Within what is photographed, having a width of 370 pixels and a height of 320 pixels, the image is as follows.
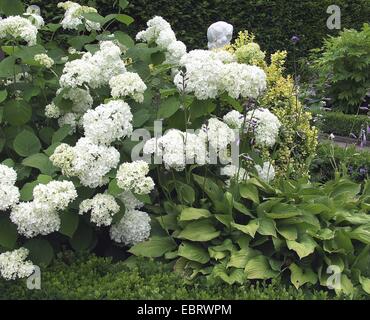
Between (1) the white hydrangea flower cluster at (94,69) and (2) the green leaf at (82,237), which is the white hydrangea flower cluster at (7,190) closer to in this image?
(2) the green leaf at (82,237)

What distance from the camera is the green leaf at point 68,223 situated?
2.81m

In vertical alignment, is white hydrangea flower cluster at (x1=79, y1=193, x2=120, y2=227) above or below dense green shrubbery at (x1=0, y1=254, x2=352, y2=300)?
above

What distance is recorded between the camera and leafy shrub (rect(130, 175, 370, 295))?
289 cm

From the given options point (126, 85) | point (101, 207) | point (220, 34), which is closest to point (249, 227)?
point (101, 207)

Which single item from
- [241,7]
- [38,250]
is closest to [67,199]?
[38,250]

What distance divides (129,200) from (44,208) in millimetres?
498

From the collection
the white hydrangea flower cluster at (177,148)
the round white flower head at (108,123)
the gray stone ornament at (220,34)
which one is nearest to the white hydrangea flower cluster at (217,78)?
the white hydrangea flower cluster at (177,148)

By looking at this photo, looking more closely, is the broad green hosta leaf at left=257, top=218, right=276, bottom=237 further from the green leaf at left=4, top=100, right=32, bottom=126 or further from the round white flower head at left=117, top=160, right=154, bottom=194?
the green leaf at left=4, top=100, right=32, bottom=126

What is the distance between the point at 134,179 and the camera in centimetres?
274

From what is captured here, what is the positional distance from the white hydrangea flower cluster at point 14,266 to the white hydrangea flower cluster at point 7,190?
0.23 m

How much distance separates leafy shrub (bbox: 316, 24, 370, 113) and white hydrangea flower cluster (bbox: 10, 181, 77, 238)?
19.1ft

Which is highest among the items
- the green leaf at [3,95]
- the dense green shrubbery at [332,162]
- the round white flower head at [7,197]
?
the green leaf at [3,95]

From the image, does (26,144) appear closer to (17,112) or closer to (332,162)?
(17,112)

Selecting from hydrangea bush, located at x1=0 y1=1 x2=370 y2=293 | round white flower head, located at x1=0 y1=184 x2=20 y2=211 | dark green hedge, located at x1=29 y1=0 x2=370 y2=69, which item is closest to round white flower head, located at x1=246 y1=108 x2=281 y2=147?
hydrangea bush, located at x1=0 y1=1 x2=370 y2=293
